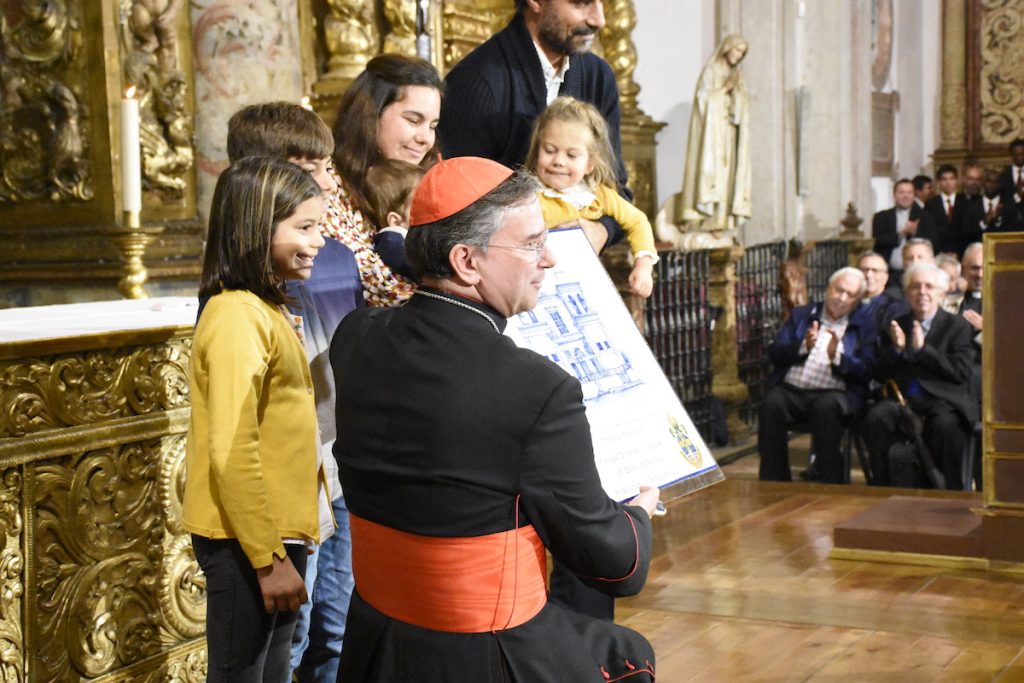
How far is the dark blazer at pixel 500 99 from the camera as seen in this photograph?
362 cm

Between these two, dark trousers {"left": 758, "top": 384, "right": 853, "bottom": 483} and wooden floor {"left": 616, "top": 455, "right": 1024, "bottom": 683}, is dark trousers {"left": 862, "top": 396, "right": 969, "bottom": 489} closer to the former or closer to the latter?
dark trousers {"left": 758, "top": 384, "right": 853, "bottom": 483}

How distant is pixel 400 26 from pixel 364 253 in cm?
445

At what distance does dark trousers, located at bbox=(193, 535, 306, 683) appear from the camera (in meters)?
2.78

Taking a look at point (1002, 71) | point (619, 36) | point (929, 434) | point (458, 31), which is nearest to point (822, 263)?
point (619, 36)

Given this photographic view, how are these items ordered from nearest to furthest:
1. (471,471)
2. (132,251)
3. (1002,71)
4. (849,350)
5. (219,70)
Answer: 1. (471,471)
2. (132,251)
3. (219,70)
4. (849,350)
5. (1002,71)

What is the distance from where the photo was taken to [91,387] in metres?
3.29

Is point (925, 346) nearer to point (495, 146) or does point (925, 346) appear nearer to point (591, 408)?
point (495, 146)

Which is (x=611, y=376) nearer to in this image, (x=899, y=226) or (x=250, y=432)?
(x=250, y=432)

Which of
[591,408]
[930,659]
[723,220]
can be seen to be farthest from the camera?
[723,220]

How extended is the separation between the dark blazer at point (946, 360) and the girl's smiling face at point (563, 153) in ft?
14.2

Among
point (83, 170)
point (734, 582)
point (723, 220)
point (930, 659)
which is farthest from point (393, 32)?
point (723, 220)

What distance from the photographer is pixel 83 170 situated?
237 inches

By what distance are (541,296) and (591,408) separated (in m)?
0.30

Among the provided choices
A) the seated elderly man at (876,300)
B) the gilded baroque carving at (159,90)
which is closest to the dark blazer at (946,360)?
the seated elderly man at (876,300)
